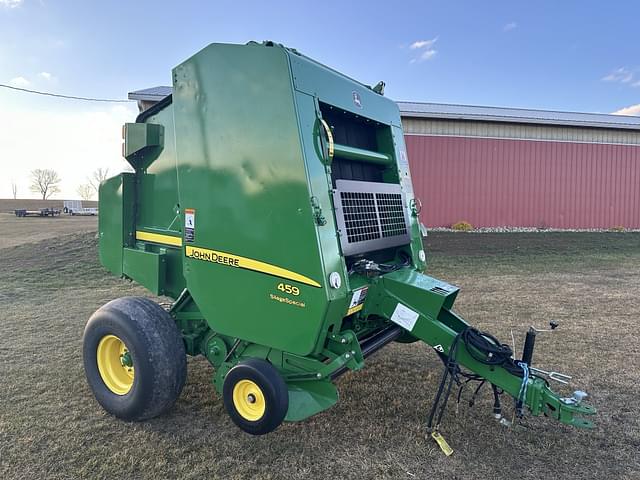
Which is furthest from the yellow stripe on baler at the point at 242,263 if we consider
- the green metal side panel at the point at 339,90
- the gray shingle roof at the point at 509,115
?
the gray shingle roof at the point at 509,115

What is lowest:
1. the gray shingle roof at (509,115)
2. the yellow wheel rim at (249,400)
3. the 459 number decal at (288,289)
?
the yellow wheel rim at (249,400)

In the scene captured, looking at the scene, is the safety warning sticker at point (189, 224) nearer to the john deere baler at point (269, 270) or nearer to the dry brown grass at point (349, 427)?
the john deere baler at point (269, 270)

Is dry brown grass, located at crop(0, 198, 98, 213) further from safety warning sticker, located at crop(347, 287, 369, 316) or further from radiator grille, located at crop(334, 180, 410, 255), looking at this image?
safety warning sticker, located at crop(347, 287, 369, 316)

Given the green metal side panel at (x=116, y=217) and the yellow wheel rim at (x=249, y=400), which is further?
the green metal side panel at (x=116, y=217)

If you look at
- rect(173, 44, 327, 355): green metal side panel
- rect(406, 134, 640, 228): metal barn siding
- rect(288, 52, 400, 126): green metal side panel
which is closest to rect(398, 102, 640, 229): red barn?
rect(406, 134, 640, 228): metal barn siding

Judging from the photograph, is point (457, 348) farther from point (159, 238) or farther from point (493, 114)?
point (493, 114)

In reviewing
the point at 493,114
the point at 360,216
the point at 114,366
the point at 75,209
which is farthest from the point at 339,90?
the point at 75,209

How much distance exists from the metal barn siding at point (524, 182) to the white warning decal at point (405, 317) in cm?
1084

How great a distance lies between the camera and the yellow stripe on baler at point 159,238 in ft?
10.8

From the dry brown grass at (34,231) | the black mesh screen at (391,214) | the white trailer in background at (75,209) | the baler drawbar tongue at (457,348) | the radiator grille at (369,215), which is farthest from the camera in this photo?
the white trailer in background at (75,209)

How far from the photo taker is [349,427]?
3010 millimetres

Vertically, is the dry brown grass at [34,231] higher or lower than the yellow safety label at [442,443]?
higher

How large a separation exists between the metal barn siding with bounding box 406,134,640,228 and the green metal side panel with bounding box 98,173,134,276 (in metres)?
10.6

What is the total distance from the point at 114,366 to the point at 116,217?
1.19 meters
